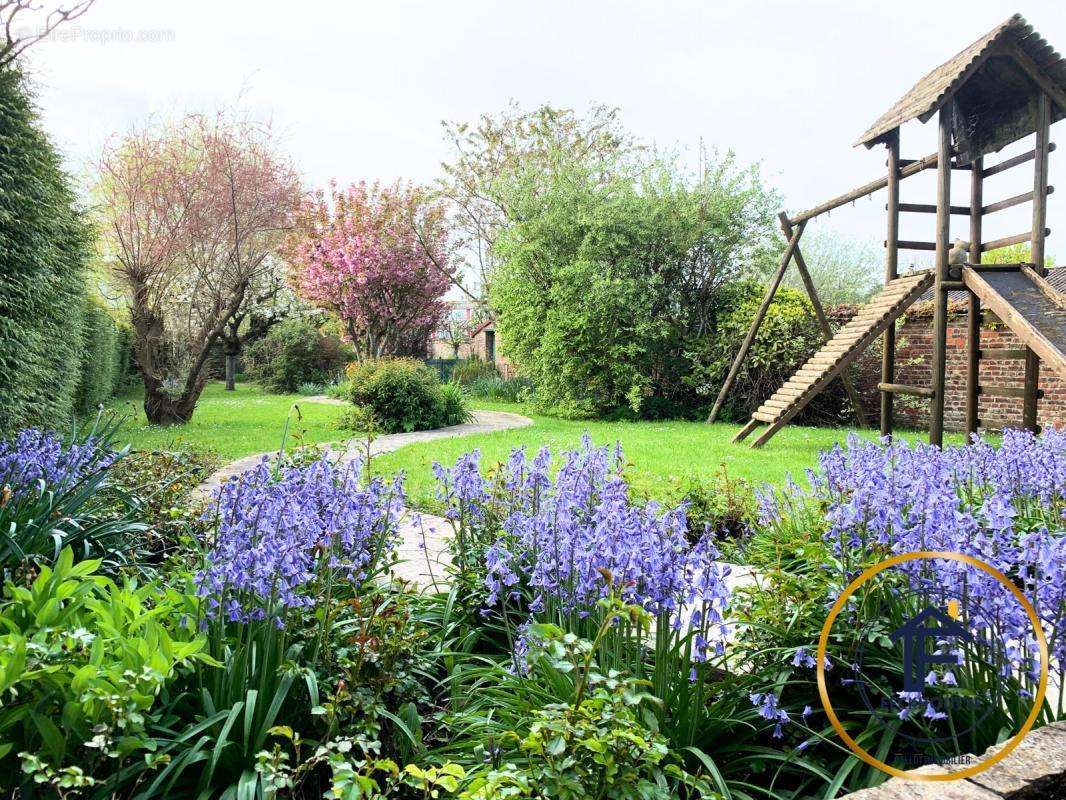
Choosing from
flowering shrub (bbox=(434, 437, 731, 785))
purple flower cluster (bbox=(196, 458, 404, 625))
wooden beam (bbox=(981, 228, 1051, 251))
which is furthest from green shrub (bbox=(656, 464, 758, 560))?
wooden beam (bbox=(981, 228, 1051, 251))

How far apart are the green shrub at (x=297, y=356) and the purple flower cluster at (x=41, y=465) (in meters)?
23.7

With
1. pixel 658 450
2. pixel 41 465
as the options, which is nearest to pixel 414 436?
pixel 658 450

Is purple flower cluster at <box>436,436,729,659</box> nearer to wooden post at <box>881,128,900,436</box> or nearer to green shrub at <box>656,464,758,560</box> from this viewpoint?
green shrub at <box>656,464,758,560</box>

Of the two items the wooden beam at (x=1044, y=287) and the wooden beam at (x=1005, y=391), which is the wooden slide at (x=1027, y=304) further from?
the wooden beam at (x=1005, y=391)

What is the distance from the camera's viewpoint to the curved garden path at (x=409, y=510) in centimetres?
411

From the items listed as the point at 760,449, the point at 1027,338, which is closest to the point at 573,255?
the point at 760,449

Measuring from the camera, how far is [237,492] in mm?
2541

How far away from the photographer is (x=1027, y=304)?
25.6ft

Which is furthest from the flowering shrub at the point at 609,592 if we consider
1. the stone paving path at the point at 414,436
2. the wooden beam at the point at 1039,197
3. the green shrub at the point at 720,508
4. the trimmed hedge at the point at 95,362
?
the trimmed hedge at the point at 95,362

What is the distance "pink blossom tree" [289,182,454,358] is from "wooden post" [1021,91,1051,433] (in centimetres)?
1630

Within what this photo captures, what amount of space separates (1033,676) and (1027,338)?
6.59m

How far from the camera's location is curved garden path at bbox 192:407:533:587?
4105 millimetres

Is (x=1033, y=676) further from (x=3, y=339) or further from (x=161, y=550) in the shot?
(x=3, y=339)

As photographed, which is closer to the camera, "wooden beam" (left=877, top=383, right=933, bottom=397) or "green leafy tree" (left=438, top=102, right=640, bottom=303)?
"wooden beam" (left=877, top=383, right=933, bottom=397)
